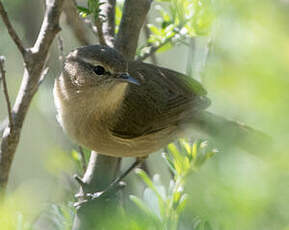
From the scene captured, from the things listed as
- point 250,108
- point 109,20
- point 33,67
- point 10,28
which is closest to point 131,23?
point 109,20

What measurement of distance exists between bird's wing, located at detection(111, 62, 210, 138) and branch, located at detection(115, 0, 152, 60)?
0.70 ft

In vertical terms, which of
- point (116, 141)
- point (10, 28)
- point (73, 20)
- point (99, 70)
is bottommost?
point (116, 141)

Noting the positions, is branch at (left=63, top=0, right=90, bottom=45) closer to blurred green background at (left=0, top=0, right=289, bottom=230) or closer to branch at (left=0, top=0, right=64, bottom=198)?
branch at (left=0, top=0, right=64, bottom=198)

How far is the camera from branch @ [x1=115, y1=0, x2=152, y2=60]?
3.48 m

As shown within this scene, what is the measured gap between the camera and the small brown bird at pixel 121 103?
11.8 feet

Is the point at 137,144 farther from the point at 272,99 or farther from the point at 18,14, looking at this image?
the point at 272,99

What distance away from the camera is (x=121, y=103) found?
155 inches

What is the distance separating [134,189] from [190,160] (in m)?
1.97

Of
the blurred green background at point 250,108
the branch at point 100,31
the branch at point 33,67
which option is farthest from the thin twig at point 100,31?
the blurred green background at point 250,108

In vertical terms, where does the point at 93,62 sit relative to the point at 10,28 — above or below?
below

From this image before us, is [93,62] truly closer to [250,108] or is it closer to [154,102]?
[154,102]

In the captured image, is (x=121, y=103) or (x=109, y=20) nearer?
(x=109, y=20)

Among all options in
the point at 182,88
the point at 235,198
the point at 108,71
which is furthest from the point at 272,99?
the point at 182,88

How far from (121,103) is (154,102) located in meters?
0.31
